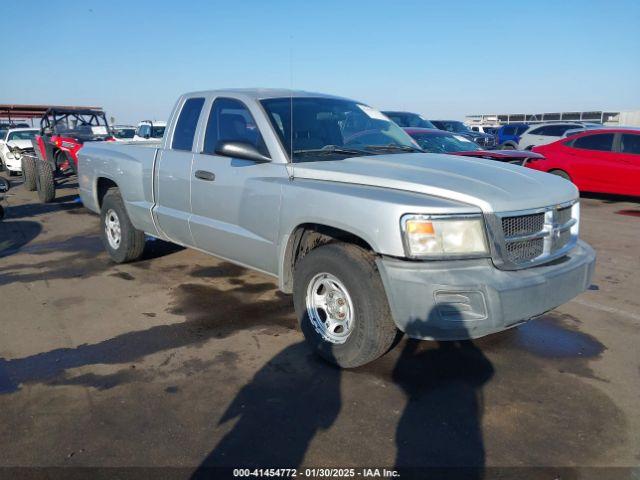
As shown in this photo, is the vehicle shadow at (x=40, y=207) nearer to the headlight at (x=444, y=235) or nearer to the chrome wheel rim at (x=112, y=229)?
the chrome wheel rim at (x=112, y=229)

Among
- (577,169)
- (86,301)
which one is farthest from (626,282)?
(577,169)

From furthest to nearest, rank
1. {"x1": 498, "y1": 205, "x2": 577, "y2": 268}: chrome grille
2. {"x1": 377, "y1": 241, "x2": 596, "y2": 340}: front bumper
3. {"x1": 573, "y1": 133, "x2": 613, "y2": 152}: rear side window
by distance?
{"x1": 573, "y1": 133, "x2": 613, "y2": 152}: rear side window < {"x1": 498, "y1": 205, "x2": 577, "y2": 268}: chrome grille < {"x1": 377, "y1": 241, "x2": 596, "y2": 340}: front bumper

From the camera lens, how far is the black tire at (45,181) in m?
11.2

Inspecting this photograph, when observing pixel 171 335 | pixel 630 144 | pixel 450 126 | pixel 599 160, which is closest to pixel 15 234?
pixel 171 335

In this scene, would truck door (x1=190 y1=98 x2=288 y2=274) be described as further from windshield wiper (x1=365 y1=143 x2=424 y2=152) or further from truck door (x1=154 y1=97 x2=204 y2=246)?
windshield wiper (x1=365 y1=143 x2=424 y2=152)

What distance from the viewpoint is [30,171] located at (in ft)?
40.8

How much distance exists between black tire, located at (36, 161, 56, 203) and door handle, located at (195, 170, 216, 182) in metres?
7.94

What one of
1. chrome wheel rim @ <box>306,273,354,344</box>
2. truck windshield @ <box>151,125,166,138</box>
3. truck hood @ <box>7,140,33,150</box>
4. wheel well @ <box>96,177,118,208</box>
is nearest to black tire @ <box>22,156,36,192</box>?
truck hood @ <box>7,140,33,150</box>

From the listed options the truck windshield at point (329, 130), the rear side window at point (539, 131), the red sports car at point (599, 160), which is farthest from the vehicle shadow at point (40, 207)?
the rear side window at point (539, 131)

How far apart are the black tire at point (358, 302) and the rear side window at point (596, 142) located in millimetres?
10248

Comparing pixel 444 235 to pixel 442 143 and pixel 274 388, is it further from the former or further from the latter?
pixel 442 143

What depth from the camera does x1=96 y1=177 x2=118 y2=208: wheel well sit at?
6586 millimetres

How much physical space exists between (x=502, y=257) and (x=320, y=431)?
145 centimetres

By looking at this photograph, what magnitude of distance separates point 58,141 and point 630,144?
12.5 meters
